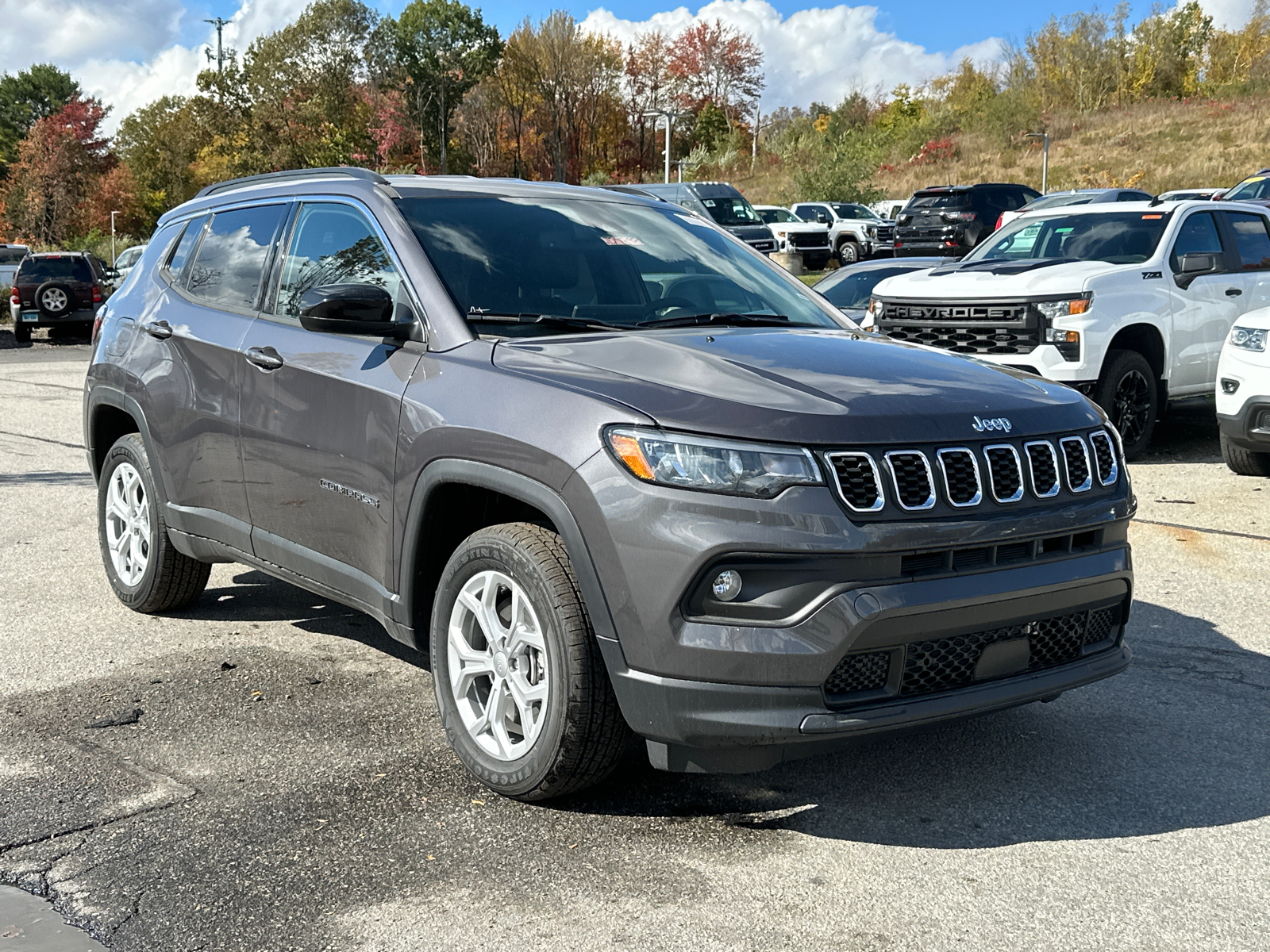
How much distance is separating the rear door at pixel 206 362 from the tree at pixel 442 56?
64303mm

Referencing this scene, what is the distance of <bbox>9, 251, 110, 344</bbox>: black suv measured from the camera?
2433 cm

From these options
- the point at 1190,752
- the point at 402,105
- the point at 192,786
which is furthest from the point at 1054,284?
the point at 402,105

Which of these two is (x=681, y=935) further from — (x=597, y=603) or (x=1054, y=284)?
(x=1054, y=284)

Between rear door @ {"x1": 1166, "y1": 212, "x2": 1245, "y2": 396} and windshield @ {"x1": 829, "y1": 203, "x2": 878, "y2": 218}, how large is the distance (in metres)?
26.7

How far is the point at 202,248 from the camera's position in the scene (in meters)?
5.46

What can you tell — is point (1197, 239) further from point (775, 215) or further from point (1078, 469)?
point (775, 215)

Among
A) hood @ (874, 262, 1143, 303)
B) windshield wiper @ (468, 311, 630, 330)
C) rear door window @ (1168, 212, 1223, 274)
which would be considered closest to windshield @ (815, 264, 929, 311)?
hood @ (874, 262, 1143, 303)

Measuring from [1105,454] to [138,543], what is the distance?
403cm

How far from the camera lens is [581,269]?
4.45m

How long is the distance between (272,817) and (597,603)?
1.13 meters

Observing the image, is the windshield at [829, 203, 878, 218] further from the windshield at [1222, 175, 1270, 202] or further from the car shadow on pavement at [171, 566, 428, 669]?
the car shadow on pavement at [171, 566, 428, 669]

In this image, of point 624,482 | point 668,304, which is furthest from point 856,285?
point 624,482

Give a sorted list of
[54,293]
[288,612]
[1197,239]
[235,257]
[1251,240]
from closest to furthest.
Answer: [235,257], [288,612], [1197,239], [1251,240], [54,293]

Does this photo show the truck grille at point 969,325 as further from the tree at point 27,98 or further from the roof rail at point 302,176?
the tree at point 27,98
